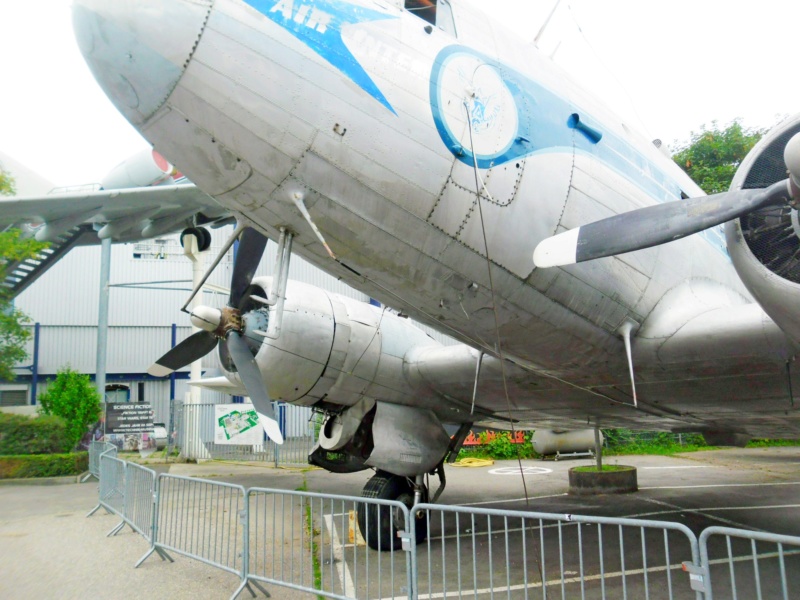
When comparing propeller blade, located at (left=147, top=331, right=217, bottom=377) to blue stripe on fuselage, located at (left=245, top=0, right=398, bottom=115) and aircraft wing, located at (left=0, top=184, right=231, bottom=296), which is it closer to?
blue stripe on fuselage, located at (left=245, top=0, right=398, bottom=115)

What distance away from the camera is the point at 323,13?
421 cm

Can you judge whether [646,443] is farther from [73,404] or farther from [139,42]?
[139,42]

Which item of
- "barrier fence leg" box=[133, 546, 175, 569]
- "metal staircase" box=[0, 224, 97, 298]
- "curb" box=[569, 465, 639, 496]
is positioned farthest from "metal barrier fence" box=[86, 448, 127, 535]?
"metal staircase" box=[0, 224, 97, 298]

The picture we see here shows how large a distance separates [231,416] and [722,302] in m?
16.3

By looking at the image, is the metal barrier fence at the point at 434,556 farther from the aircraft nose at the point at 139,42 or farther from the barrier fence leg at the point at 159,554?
the aircraft nose at the point at 139,42

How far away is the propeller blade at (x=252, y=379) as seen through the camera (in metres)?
5.57

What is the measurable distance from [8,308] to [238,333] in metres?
18.9

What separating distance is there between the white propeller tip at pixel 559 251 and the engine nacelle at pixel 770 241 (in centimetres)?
110

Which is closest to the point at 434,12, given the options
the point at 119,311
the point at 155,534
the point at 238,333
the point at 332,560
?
the point at 238,333

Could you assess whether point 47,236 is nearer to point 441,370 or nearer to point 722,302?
point 441,370

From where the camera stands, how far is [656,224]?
423cm

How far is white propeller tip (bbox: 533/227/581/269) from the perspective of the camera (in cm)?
439

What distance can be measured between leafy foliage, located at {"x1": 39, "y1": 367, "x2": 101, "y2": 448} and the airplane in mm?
12641

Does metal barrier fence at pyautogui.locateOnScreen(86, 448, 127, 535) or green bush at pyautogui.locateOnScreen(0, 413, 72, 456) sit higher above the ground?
green bush at pyautogui.locateOnScreen(0, 413, 72, 456)
